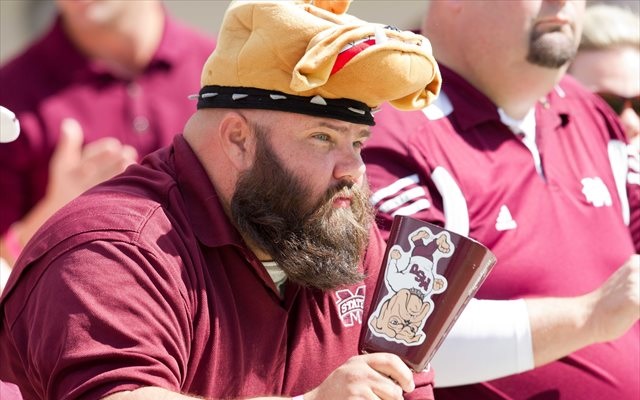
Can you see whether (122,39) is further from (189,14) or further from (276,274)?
(189,14)

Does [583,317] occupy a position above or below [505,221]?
below

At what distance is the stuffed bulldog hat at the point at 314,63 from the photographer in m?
3.30

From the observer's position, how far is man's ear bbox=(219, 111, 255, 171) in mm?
3477

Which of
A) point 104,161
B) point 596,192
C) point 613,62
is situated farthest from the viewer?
point 613,62

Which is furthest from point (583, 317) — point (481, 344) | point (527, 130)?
point (527, 130)

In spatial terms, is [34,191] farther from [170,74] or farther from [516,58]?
[516,58]

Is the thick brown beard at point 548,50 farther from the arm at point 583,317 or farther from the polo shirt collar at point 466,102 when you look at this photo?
the arm at point 583,317

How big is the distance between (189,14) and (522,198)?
119 inches

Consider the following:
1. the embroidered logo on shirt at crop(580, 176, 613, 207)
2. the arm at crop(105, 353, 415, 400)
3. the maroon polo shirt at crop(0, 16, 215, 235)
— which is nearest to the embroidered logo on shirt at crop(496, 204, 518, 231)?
the embroidered logo on shirt at crop(580, 176, 613, 207)

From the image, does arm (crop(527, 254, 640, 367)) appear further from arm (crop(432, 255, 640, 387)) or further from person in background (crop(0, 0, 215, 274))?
person in background (crop(0, 0, 215, 274))

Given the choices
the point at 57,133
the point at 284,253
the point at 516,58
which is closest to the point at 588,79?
the point at 516,58

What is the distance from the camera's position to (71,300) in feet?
10.2

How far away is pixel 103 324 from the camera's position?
10.1 feet

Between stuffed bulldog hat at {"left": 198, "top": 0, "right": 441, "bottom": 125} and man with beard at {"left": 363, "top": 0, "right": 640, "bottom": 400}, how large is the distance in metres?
0.63
